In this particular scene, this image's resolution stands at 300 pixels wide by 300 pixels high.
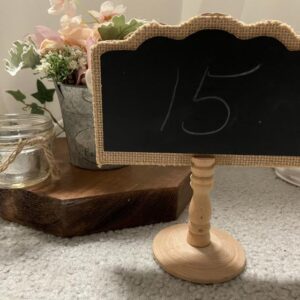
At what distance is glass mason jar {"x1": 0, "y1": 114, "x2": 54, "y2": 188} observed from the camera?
2.12ft

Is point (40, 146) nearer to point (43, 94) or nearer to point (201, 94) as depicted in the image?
point (43, 94)

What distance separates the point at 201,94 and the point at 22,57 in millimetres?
373

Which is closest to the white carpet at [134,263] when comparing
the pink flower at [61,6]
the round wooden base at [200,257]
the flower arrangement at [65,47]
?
the round wooden base at [200,257]

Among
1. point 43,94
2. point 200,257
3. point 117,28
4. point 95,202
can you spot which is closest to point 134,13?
point 43,94

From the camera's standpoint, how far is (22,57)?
0.67 metres

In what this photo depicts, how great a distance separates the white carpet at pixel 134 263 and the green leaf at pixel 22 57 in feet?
0.94

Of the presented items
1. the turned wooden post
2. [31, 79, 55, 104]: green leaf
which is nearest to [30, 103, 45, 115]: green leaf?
[31, 79, 55, 104]: green leaf

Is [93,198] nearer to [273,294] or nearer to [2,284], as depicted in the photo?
[2,284]

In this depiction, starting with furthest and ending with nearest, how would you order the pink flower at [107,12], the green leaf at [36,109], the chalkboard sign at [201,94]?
the green leaf at [36,109] → the pink flower at [107,12] → the chalkboard sign at [201,94]

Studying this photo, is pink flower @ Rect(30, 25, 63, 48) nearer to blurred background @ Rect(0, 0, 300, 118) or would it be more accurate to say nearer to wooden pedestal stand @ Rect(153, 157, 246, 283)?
blurred background @ Rect(0, 0, 300, 118)

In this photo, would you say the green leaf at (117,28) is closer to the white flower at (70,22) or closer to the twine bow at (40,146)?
the white flower at (70,22)

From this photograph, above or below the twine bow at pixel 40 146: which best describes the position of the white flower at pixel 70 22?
above

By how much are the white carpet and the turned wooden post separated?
0.07m

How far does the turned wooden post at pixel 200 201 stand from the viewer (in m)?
0.51
